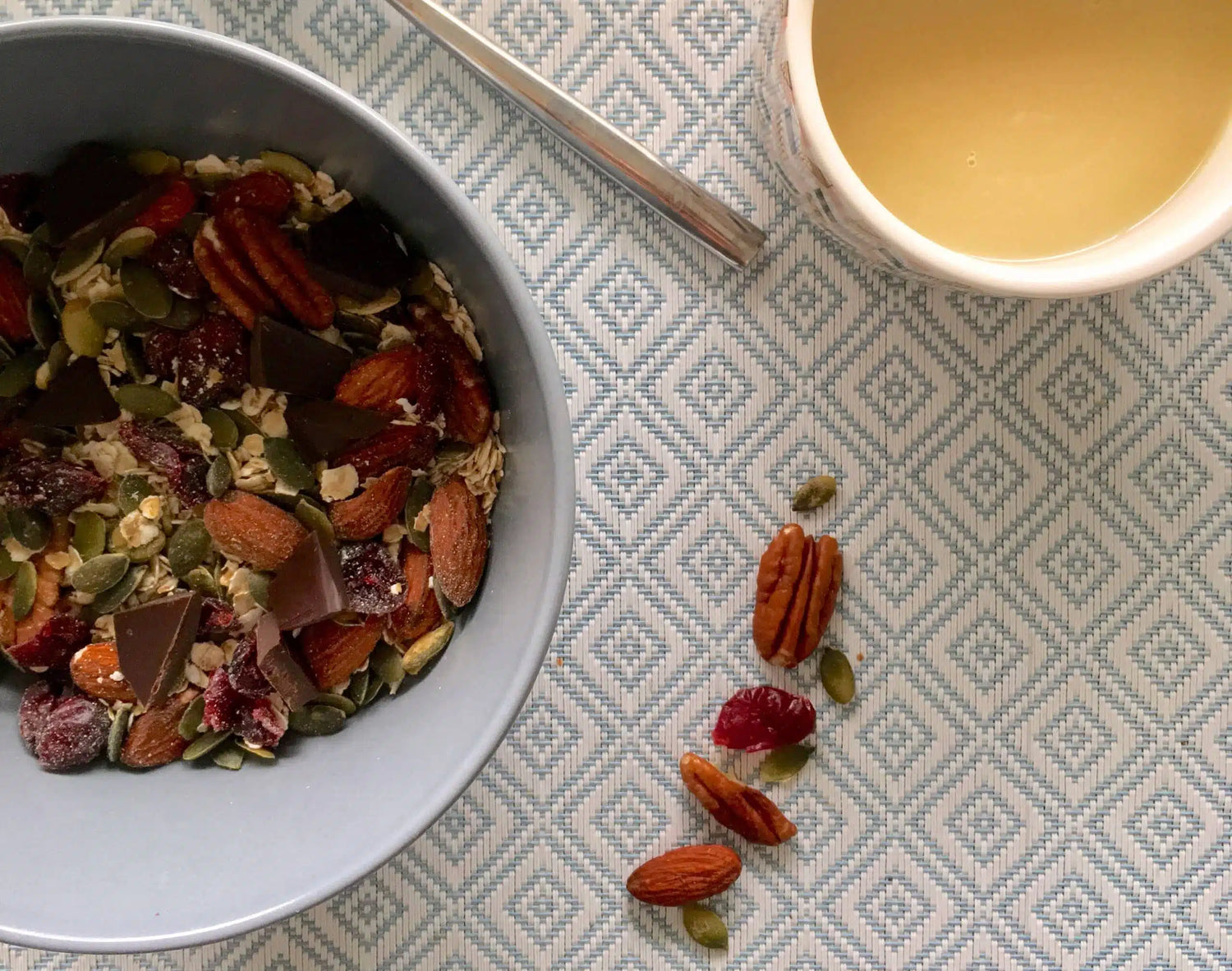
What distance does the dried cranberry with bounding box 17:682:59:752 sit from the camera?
0.60 metres

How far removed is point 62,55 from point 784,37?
13.7 inches

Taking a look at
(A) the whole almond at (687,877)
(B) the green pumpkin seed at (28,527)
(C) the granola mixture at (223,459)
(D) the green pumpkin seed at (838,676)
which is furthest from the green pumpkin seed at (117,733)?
(D) the green pumpkin seed at (838,676)

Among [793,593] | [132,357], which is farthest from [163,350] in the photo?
[793,593]

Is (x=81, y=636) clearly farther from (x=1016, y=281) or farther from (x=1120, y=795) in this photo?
(x=1120, y=795)

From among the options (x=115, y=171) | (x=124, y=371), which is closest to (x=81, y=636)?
(x=124, y=371)

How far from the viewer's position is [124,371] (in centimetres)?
61

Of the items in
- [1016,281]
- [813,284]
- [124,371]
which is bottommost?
[124,371]

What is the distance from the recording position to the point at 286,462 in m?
0.60

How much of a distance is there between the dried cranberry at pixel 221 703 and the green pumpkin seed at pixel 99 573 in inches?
3.2

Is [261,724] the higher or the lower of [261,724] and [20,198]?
the lower

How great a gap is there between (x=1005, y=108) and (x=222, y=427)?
461mm

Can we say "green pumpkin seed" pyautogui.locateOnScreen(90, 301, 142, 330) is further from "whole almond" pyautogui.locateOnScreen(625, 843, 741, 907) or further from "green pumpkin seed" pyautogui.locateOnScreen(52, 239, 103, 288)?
"whole almond" pyautogui.locateOnScreen(625, 843, 741, 907)

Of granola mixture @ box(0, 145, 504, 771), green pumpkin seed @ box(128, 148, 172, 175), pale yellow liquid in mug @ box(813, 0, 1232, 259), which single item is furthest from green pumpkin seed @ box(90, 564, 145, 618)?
pale yellow liquid in mug @ box(813, 0, 1232, 259)

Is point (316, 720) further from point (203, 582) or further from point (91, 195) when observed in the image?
point (91, 195)
